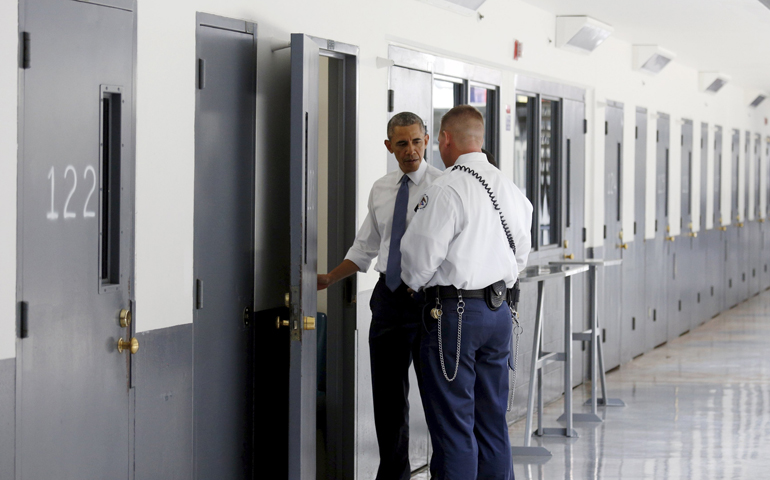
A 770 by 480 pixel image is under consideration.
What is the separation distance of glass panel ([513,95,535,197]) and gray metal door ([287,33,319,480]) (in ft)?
9.28

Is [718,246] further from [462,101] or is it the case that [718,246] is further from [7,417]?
[7,417]

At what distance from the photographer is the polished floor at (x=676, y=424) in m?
4.80

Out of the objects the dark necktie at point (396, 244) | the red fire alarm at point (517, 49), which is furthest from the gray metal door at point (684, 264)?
the dark necktie at point (396, 244)

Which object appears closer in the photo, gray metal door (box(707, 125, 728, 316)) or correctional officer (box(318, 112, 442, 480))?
correctional officer (box(318, 112, 442, 480))

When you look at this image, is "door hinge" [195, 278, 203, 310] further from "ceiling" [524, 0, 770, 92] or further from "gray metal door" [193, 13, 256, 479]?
"ceiling" [524, 0, 770, 92]

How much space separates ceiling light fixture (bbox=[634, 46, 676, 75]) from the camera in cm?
786

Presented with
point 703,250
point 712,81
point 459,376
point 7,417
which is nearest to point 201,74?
point 7,417

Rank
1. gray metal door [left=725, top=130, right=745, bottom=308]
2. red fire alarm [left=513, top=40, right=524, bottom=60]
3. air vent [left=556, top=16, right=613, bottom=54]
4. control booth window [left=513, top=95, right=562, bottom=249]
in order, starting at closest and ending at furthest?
1. red fire alarm [left=513, top=40, right=524, bottom=60]
2. control booth window [left=513, top=95, right=562, bottom=249]
3. air vent [left=556, top=16, right=613, bottom=54]
4. gray metal door [left=725, top=130, right=745, bottom=308]

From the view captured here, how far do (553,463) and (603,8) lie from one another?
3.28 m

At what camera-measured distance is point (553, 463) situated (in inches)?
193

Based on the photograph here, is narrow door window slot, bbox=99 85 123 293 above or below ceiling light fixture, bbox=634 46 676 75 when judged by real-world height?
below

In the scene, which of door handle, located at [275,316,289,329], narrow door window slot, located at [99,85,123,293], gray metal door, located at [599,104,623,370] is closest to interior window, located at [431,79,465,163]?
door handle, located at [275,316,289,329]

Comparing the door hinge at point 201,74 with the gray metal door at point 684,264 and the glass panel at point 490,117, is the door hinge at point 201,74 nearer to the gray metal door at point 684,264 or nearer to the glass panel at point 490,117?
A: the glass panel at point 490,117

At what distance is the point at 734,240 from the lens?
1220 centimetres
